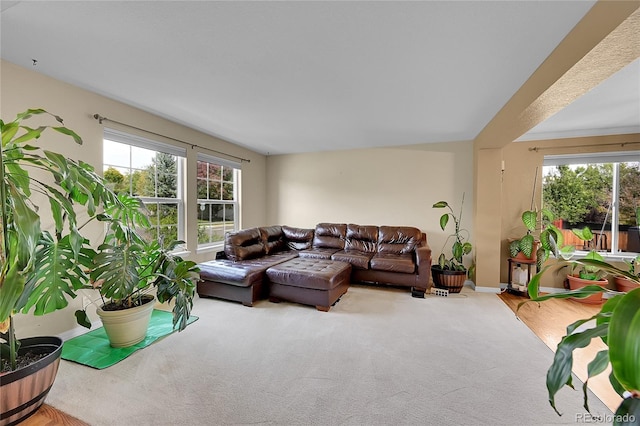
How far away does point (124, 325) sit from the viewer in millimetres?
2141

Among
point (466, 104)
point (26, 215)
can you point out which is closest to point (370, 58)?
point (466, 104)

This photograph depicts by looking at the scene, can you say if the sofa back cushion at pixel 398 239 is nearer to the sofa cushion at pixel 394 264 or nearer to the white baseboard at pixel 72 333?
the sofa cushion at pixel 394 264

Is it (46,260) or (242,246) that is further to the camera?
(242,246)

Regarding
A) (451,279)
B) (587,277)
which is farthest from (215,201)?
(587,277)

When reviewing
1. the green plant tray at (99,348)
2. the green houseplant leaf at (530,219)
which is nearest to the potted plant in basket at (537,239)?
the green houseplant leaf at (530,219)

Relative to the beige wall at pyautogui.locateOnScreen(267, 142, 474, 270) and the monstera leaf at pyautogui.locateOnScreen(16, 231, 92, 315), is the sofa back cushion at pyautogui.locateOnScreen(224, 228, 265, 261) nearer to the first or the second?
the beige wall at pyautogui.locateOnScreen(267, 142, 474, 270)

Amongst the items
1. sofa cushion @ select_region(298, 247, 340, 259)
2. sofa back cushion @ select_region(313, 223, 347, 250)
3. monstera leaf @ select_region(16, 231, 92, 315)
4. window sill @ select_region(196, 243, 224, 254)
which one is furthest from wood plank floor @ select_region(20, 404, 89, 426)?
sofa back cushion @ select_region(313, 223, 347, 250)

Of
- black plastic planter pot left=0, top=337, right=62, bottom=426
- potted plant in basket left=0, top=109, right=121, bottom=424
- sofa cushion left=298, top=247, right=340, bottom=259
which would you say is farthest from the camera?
sofa cushion left=298, top=247, right=340, bottom=259

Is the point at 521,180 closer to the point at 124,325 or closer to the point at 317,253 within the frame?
the point at 317,253

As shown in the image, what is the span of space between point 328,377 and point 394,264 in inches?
85.0

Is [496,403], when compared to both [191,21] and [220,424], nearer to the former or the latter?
[220,424]

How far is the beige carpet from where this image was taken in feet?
4.99

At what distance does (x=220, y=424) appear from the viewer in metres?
1.45

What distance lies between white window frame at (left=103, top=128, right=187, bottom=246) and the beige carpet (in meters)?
1.61
